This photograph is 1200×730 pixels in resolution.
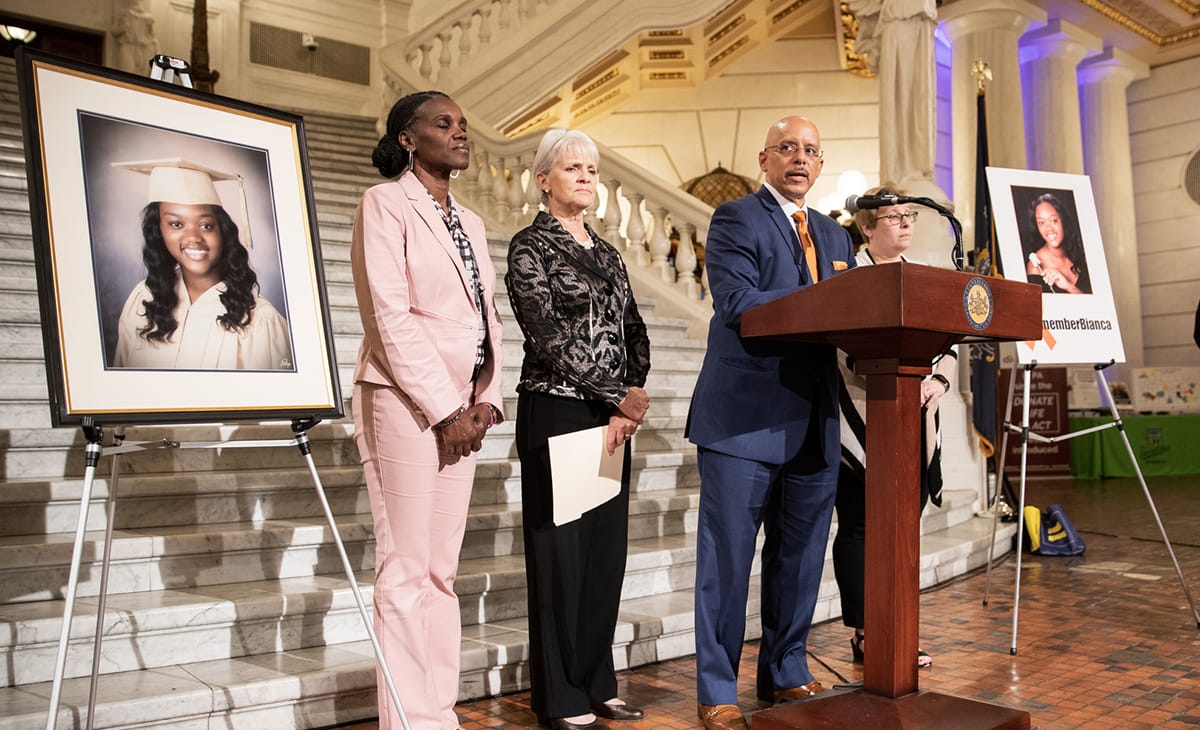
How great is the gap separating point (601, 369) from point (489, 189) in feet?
17.1

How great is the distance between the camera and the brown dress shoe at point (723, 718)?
2.73 m

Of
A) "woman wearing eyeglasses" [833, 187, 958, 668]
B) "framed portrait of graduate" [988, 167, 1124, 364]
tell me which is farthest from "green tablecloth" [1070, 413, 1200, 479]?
"woman wearing eyeglasses" [833, 187, 958, 668]

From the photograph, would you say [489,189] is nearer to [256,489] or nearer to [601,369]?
[256,489]

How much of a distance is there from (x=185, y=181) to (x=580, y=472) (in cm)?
125

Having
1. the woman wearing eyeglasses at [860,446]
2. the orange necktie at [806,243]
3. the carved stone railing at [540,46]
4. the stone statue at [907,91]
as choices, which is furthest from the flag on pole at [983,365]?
the carved stone railing at [540,46]

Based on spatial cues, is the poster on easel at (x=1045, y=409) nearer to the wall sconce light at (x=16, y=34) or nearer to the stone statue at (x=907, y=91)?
the stone statue at (x=907, y=91)

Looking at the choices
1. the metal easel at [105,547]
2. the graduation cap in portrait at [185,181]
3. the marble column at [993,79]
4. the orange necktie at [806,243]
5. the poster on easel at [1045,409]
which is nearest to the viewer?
the metal easel at [105,547]

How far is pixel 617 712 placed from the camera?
2.98m

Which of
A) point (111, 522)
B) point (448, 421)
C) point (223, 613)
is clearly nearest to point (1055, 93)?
point (448, 421)

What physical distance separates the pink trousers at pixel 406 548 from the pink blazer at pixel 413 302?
0.07 m

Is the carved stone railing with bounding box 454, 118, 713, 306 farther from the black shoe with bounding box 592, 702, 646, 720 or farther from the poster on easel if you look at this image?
the poster on easel

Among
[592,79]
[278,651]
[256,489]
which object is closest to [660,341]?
[256,489]


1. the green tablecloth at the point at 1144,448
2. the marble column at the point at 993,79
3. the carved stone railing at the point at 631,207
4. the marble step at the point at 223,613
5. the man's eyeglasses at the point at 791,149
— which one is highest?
the marble column at the point at 993,79

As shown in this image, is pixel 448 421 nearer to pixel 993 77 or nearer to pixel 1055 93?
pixel 993 77
